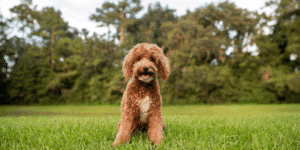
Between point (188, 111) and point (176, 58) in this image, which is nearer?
point (188, 111)

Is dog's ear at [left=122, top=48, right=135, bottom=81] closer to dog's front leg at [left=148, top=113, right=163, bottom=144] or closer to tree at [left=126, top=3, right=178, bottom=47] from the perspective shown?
dog's front leg at [left=148, top=113, right=163, bottom=144]

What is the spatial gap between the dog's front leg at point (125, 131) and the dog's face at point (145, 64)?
569 mm

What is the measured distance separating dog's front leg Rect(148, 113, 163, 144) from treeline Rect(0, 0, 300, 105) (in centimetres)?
1219

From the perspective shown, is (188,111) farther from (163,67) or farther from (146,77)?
(146,77)

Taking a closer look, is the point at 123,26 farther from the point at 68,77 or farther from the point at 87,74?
the point at 68,77

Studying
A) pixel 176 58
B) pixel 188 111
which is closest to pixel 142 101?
pixel 188 111

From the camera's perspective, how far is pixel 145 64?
7.16ft

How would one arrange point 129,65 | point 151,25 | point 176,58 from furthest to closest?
point 151,25 < point 176,58 < point 129,65

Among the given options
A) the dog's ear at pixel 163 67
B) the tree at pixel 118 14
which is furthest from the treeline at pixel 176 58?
the dog's ear at pixel 163 67

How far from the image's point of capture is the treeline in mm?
14781

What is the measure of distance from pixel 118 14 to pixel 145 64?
17230 millimetres

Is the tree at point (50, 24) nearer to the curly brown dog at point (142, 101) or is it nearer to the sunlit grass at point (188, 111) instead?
the sunlit grass at point (188, 111)

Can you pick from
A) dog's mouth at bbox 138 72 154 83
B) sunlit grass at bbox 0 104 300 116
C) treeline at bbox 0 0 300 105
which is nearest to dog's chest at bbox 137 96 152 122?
dog's mouth at bbox 138 72 154 83

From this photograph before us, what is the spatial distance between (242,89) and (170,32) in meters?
8.03
